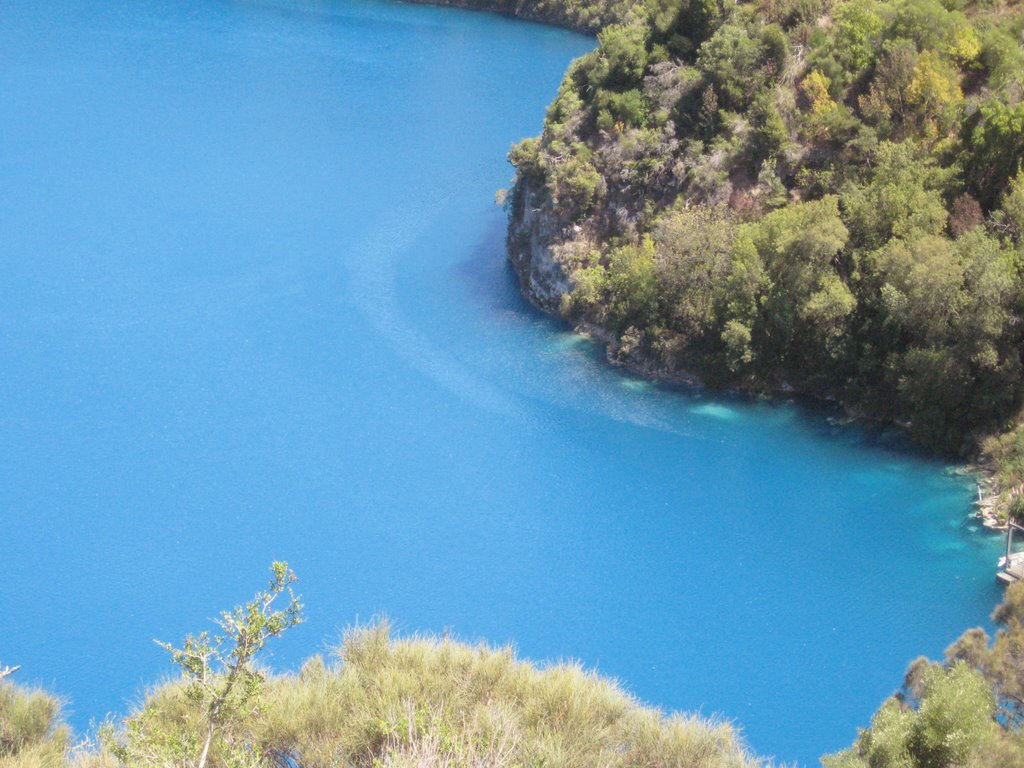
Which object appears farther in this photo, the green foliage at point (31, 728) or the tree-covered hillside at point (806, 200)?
the tree-covered hillside at point (806, 200)

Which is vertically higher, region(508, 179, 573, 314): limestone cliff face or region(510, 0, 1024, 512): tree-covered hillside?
region(510, 0, 1024, 512): tree-covered hillside

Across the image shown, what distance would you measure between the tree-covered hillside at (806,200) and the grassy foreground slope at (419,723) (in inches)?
658

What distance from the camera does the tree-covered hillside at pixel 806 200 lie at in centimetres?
3328

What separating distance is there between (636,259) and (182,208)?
20.5 metres

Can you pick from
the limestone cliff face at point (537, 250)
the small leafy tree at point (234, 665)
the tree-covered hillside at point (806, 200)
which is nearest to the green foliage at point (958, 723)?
the small leafy tree at point (234, 665)

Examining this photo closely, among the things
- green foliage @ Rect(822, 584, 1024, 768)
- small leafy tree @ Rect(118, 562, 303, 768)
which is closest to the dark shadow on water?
green foliage @ Rect(822, 584, 1024, 768)

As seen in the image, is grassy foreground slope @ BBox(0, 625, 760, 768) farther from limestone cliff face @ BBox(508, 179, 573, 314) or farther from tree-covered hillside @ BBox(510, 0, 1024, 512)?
limestone cliff face @ BBox(508, 179, 573, 314)

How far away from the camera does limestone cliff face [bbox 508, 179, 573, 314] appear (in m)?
41.6

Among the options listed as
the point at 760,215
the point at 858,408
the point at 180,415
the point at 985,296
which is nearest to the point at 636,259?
the point at 760,215

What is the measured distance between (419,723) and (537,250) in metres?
27.4

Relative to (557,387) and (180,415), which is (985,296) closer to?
(557,387)

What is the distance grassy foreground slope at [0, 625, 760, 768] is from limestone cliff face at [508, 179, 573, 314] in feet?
76.2

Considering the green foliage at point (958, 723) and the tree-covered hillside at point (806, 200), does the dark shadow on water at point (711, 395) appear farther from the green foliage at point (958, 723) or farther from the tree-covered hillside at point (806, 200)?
the green foliage at point (958, 723)

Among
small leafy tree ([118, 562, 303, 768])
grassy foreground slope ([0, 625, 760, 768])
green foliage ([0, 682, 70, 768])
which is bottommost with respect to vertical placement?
green foliage ([0, 682, 70, 768])
